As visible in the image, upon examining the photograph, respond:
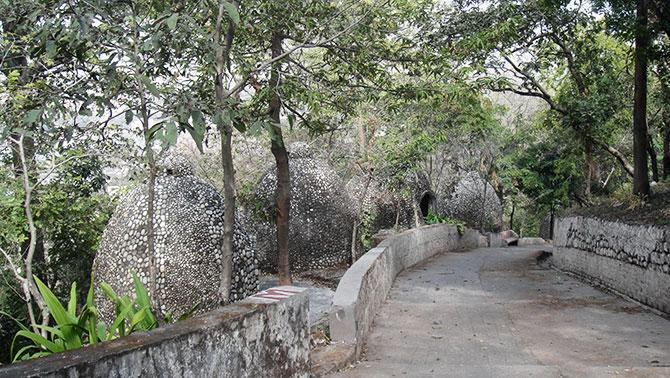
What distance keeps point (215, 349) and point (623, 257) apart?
925 cm

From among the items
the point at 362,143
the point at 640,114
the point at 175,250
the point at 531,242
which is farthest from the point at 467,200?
the point at 175,250

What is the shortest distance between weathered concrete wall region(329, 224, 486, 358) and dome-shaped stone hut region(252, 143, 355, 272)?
2.09 metres

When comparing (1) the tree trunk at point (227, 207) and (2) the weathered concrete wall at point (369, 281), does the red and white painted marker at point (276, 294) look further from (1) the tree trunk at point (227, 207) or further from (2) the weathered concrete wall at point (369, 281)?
(2) the weathered concrete wall at point (369, 281)

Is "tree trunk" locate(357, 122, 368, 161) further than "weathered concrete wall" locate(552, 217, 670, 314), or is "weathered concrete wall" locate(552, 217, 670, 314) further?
"tree trunk" locate(357, 122, 368, 161)

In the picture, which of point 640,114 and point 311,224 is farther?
point 311,224

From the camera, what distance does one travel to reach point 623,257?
1085 centimetres

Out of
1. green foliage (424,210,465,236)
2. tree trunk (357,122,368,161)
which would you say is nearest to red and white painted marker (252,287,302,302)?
tree trunk (357,122,368,161)

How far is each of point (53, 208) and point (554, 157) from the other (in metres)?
21.5

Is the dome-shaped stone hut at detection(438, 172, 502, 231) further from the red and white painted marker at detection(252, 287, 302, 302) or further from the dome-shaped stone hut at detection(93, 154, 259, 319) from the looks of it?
the red and white painted marker at detection(252, 287, 302, 302)

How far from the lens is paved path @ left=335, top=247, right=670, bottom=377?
6344mm

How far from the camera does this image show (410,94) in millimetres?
9078

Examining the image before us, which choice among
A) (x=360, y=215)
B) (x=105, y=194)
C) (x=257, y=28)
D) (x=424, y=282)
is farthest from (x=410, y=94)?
(x=360, y=215)

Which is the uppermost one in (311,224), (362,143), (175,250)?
(362,143)

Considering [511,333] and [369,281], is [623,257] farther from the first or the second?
[369,281]
